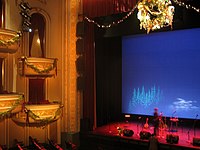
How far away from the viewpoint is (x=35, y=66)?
289 inches

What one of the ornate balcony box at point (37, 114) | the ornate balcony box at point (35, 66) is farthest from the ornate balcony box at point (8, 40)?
the ornate balcony box at point (37, 114)

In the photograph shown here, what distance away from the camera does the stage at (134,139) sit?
640 centimetres

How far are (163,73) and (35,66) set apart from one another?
368 centimetres

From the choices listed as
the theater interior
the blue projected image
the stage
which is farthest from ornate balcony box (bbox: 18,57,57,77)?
the blue projected image

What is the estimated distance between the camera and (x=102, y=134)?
7445mm

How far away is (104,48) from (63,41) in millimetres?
1346

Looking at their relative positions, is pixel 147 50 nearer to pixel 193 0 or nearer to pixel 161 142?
pixel 193 0

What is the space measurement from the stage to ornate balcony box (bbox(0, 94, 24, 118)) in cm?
209

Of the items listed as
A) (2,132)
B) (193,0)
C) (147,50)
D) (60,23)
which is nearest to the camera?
(193,0)

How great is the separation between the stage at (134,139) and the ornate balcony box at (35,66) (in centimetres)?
200

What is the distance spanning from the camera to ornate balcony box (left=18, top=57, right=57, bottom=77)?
7.25 metres

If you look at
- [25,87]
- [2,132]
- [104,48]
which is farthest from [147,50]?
[2,132]

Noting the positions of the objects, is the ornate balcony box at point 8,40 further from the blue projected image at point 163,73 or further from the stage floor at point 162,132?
the blue projected image at point 163,73

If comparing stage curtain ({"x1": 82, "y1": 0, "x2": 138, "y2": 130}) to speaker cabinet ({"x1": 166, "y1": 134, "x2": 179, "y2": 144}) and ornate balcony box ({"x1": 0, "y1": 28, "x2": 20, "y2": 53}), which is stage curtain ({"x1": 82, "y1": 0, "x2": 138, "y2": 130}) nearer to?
ornate balcony box ({"x1": 0, "y1": 28, "x2": 20, "y2": 53})
